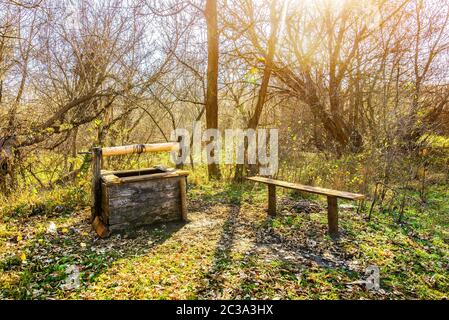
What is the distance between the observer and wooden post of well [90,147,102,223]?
188 inches

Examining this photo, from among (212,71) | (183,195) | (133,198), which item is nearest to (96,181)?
(133,198)

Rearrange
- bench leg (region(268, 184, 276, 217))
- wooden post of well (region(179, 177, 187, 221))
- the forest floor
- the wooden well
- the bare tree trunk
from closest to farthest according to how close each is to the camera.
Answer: the forest floor → the wooden well → wooden post of well (region(179, 177, 187, 221)) → bench leg (region(268, 184, 276, 217)) → the bare tree trunk

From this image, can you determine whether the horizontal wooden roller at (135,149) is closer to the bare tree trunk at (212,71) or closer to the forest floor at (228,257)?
the forest floor at (228,257)

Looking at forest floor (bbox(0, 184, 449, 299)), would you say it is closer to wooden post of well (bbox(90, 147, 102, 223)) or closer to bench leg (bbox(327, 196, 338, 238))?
bench leg (bbox(327, 196, 338, 238))

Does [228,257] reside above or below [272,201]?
below

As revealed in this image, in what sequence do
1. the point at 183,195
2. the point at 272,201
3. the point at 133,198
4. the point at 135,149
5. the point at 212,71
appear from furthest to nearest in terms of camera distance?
the point at 212,71 < the point at 272,201 < the point at 183,195 < the point at 135,149 < the point at 133,198

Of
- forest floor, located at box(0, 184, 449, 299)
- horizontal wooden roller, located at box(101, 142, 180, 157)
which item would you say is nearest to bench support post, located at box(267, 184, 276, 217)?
forest floor, located at box(0, 184, 449, 299)

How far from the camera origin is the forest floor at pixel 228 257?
3234 mm

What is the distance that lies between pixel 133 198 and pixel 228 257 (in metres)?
1.72

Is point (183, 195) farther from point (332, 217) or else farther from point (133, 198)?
point (332, 217)

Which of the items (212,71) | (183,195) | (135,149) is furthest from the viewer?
(212,71)

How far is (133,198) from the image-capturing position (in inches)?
185

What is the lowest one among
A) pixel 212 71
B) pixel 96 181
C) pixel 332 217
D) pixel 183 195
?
pixel 332 217

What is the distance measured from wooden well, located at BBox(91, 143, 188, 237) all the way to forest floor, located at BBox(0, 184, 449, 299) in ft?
0.65
